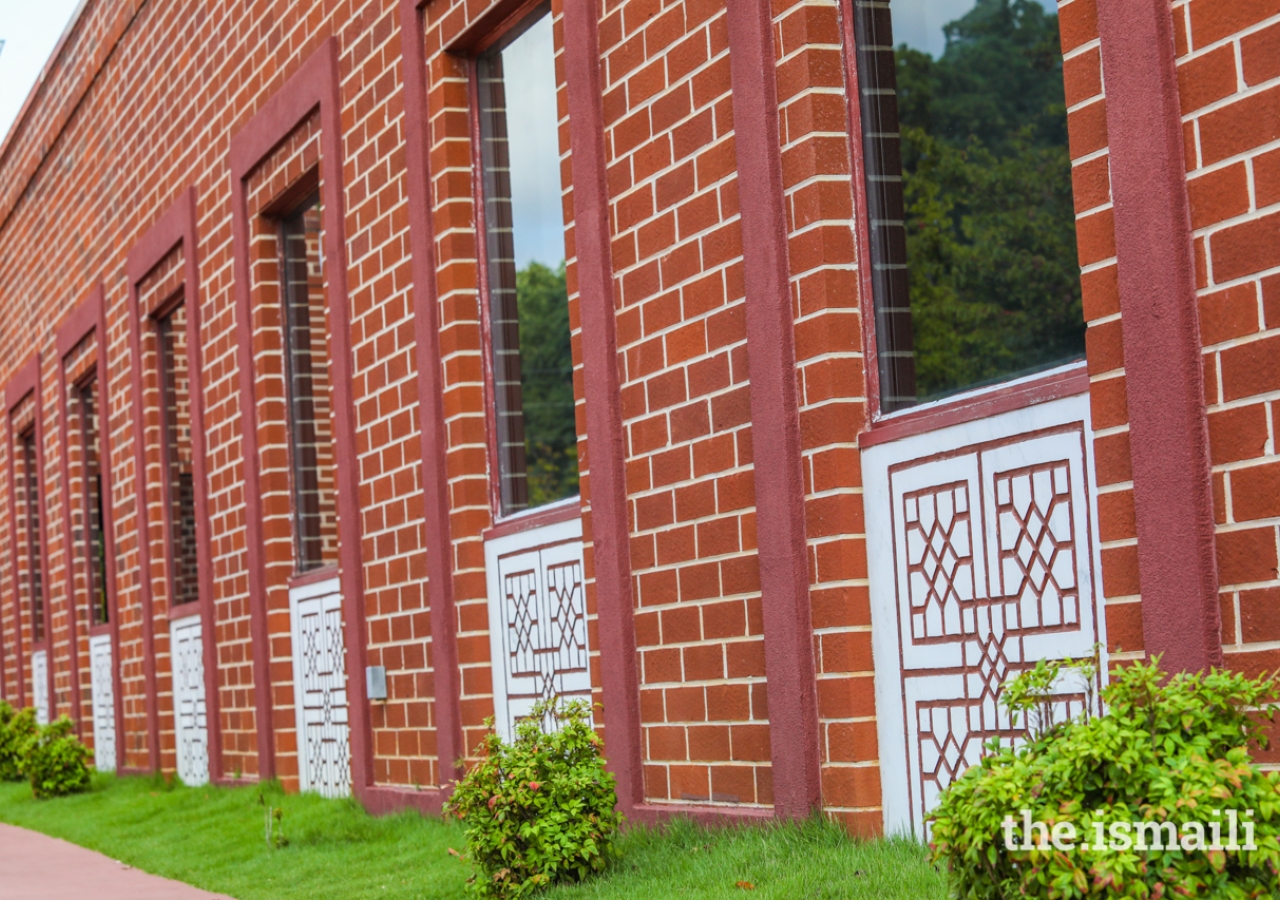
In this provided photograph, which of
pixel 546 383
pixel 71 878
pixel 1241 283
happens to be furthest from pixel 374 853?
pixel 546 383

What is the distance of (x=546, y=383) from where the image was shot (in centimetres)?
1330

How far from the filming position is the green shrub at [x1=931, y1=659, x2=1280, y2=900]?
127 inches

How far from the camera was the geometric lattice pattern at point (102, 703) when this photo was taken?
639 inches

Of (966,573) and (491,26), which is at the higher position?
(491,26)

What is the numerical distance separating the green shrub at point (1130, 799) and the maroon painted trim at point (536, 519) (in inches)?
166

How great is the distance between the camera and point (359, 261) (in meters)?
9.89

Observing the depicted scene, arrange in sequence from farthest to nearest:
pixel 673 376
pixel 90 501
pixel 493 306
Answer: pixel 90 501, pixel 493 306, pixel 673 376

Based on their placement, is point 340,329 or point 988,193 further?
point 988,193

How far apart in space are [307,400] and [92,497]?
7105 millimetres

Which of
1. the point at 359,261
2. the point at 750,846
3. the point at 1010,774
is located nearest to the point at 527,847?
the point at 750,846

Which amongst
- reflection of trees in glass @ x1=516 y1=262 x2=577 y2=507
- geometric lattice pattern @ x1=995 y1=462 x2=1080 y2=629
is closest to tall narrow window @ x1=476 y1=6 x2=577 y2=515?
reflection of trees in glass @ x1=516 y1=262 x2=577 y2=507

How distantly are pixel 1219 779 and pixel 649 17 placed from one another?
435 centimetres

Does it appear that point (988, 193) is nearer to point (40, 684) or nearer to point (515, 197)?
point (515, 197)

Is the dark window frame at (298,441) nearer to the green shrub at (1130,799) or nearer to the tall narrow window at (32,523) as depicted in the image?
the green shrub at (1130,799)
